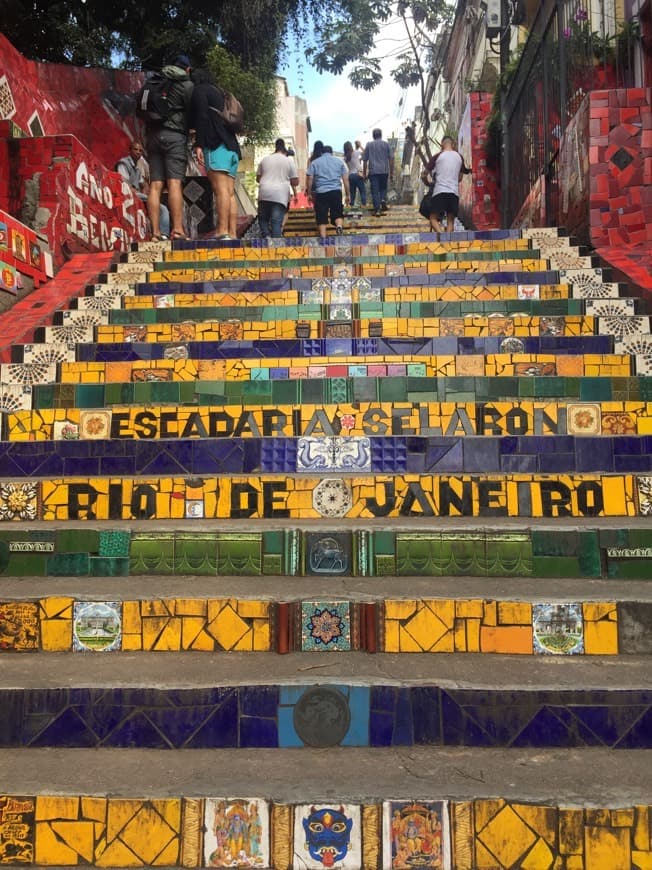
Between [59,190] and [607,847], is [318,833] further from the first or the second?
[59,190]

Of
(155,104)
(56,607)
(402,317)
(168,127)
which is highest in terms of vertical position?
(155,104)

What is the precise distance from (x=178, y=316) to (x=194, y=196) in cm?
705

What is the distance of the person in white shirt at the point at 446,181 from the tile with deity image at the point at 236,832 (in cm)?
792

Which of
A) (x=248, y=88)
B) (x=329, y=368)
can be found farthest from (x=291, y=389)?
(x=248, y=88)

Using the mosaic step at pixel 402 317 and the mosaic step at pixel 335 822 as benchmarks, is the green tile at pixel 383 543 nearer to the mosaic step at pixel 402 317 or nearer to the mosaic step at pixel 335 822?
the mosaic step at pixel 335 822

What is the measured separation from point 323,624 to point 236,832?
25.0 inches

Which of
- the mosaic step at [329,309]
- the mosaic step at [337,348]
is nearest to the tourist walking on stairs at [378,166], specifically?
the mosaic step at [329,309]

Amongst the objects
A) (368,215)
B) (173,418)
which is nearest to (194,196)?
(368,215)

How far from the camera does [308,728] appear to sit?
1.94 meters

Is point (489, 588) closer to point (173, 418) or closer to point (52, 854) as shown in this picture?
point (52, 854)

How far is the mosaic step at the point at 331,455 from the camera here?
296 cm

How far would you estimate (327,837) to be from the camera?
5.56ft

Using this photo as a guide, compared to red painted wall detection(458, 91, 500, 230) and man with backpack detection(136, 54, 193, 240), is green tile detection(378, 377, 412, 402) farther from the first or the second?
red painted wall detection(458, 91, 500, 230)

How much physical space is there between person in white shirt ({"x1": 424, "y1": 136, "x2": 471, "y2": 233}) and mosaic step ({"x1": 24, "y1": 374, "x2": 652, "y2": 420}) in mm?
5484
